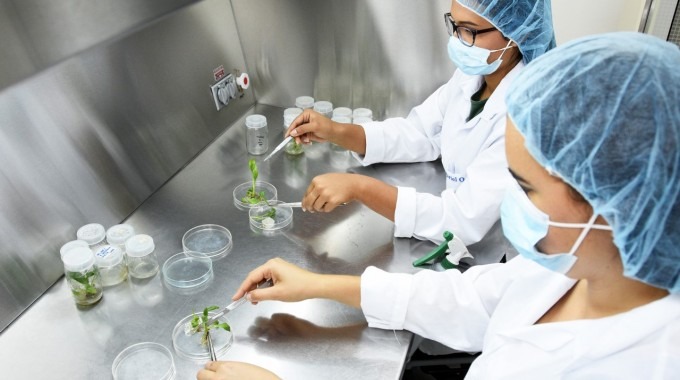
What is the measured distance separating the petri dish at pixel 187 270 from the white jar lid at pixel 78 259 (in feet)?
0.62

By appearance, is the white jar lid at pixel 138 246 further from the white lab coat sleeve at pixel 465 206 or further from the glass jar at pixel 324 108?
the glass jar at pixel 324 108

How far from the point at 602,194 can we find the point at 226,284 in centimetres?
90

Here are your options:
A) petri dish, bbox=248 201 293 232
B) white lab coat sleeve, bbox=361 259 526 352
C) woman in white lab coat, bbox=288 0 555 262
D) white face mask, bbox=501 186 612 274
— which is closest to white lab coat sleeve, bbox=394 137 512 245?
woman in white lab coat, bbox=288 0 555 262

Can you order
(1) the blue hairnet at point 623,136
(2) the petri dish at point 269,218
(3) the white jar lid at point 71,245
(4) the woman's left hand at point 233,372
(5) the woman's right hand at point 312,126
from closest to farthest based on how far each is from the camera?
(1) the blue hairnet at point 623,136 < (4) the woman's left hand at point 233,372 < (3) the white jar lid at point 71,245 < (2) the petri dish at point 269,218 < (5) the woman's right hand at point 312,126

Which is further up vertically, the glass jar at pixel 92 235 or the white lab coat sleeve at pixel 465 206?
the glass jar at pixel 92 235

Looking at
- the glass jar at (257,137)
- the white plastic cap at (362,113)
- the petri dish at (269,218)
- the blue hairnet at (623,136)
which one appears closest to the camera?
the blue hairnet at (623,136)

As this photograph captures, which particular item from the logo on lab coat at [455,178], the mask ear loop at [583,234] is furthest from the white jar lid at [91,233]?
the mask ear loop at [583,234]

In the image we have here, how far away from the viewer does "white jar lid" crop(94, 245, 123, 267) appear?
1.22 metres

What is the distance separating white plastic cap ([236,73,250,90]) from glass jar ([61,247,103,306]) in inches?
37.0

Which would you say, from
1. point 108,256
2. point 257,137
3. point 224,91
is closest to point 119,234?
point 108,256

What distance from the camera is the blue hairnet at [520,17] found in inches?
48.8

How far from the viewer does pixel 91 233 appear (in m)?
1.30

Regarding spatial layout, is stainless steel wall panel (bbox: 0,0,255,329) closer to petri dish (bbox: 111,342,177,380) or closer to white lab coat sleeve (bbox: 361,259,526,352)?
petri dish (bbox: 111,342,177,380)

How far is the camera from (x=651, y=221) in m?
0.66
